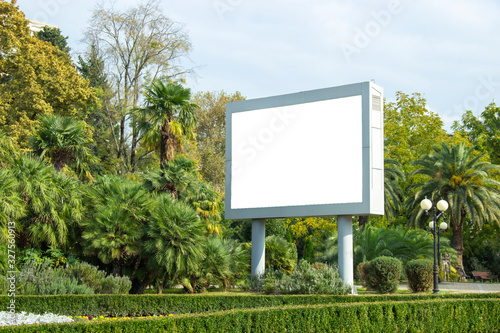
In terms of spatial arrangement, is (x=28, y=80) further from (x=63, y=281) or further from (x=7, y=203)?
(x=63, y=281)

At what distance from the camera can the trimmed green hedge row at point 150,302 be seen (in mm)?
15180

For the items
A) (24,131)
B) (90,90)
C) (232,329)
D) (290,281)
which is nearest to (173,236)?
(290,281)

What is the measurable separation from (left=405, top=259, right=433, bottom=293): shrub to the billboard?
3429 millimetres

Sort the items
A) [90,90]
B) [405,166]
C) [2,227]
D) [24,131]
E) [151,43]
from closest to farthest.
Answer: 1. [2,227]
2. [24,131]
3. [90,90]
4. [151,43]
5. [405,166]

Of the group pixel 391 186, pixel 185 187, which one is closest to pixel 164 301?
pixel 185 187

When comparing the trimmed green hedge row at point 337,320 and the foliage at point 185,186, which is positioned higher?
the foliage at point 185,186

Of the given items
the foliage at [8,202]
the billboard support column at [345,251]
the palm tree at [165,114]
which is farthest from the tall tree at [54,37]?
the billboard support column at [345,251]

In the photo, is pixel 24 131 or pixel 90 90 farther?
pixel 90 90

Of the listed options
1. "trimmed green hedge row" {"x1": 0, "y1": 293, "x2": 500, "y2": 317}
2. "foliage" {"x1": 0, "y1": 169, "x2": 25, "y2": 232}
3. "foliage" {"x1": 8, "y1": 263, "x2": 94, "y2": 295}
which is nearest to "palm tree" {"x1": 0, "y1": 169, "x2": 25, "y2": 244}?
"foliage" {"x1": 0, "y1": 169, "x2": 25, "y2": 232}

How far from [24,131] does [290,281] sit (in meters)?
17.2

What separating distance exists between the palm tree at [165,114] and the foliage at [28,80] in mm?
7893

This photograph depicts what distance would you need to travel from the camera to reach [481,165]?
1371 inches

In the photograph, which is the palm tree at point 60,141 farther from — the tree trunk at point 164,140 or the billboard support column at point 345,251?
the billboard support column at point 345,251

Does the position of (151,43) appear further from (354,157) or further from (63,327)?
(63,327)
